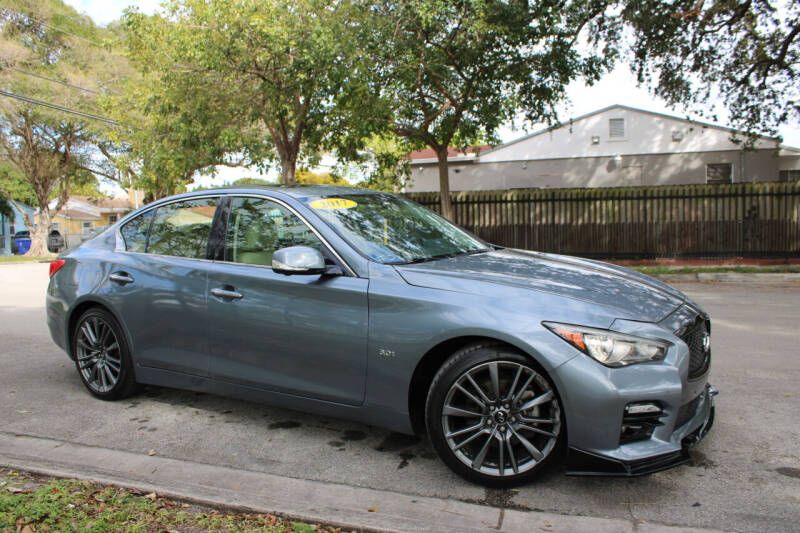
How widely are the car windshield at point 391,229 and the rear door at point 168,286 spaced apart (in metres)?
0.91

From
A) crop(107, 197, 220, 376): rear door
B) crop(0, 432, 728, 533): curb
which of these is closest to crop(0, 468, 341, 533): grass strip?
crop(0, 432, 728, 533): curb

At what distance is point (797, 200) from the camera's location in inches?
608

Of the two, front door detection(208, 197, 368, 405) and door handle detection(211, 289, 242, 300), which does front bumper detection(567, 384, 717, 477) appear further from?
door handle detection(211, 289, 242, 300)

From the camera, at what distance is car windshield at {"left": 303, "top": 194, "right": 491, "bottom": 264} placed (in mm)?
3760

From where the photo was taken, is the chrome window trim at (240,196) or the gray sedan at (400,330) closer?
the gray sedan at (400,330)

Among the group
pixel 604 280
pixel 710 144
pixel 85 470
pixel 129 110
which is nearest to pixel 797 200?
pixel 710 144

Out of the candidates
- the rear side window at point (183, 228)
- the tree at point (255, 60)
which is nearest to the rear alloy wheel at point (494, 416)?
the rear side window at point (183, 228)

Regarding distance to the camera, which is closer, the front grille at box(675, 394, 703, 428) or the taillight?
the front grille at box(675, 394, 703, 428)

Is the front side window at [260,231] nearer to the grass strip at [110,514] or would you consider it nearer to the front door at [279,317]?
the front door at [279,317]

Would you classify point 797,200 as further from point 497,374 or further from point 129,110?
point 129,110

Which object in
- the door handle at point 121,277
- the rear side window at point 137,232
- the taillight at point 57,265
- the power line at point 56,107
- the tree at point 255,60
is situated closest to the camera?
the door handle at point 121,277

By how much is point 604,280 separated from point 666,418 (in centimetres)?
93

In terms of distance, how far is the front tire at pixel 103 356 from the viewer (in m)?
4.57

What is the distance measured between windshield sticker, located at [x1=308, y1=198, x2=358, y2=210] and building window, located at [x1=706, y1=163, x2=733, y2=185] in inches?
991
